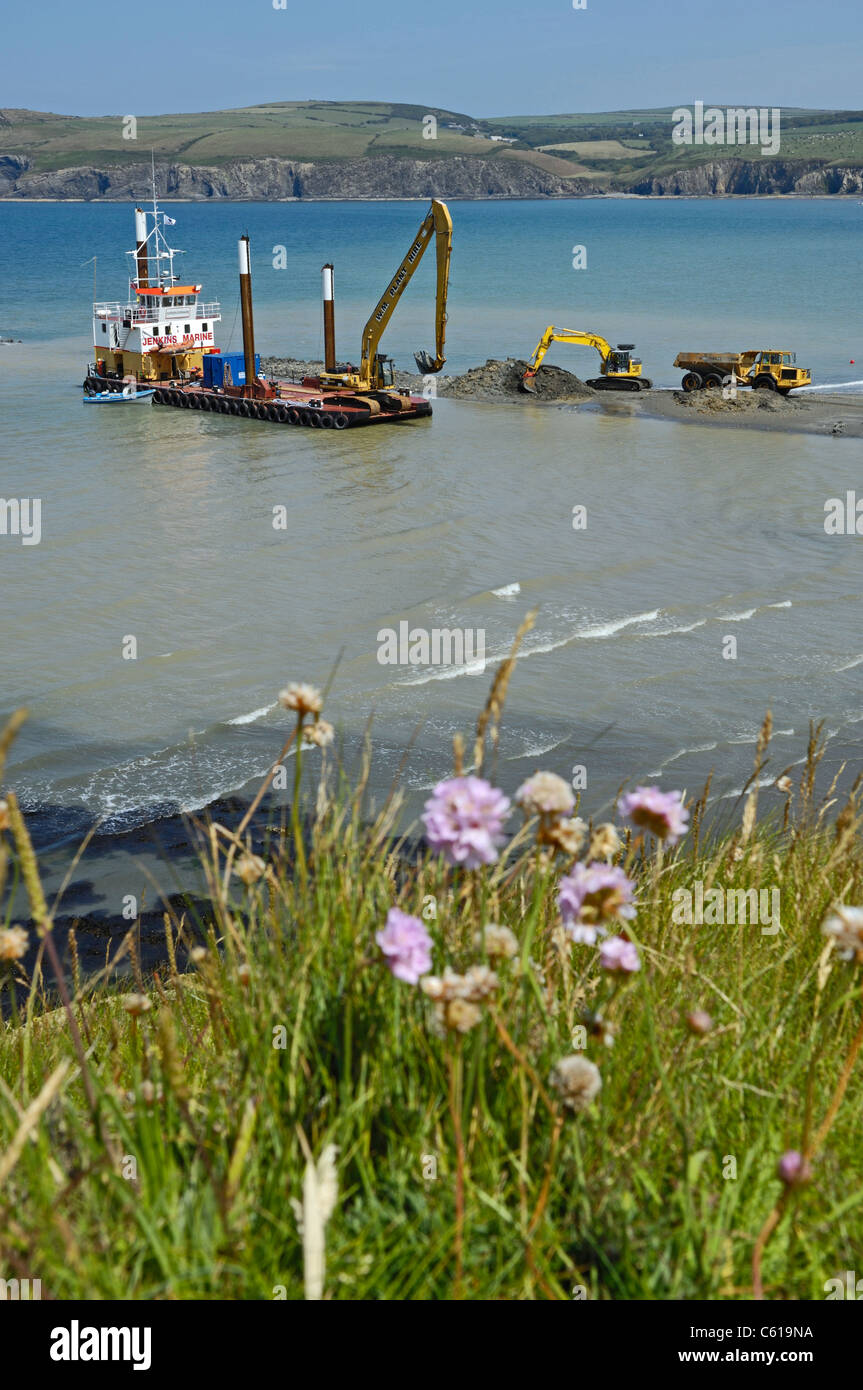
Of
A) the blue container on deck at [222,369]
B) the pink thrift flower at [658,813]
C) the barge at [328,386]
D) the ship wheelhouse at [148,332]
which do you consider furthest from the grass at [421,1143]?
the ship wheelhouse at [148,332]

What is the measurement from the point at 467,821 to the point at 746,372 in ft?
129

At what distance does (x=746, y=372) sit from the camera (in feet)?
127

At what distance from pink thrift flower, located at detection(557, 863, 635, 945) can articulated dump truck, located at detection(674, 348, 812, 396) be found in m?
37.4

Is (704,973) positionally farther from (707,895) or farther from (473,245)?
(473,245)

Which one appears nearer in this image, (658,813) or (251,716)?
(658,813)

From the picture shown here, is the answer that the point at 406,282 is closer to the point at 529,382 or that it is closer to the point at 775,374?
the point at 529,382

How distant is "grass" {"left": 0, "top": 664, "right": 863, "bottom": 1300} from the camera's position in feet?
6.64

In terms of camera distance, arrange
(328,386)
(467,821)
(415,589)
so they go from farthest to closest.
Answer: (328,386)
(415,589)
(467,821)

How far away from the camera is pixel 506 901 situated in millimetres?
4574

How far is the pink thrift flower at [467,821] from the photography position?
198cm

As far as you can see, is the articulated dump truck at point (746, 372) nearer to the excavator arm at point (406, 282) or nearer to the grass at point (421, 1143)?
the excavator arm at point (406, 282)

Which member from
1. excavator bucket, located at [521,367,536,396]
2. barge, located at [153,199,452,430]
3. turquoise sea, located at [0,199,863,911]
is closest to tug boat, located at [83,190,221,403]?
barge, located at [153,199,452,430]

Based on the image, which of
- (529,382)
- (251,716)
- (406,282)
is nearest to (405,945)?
(251,716)
